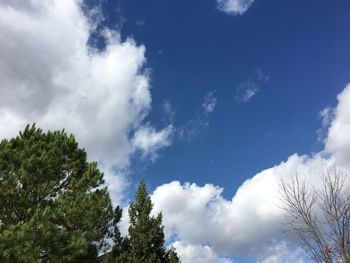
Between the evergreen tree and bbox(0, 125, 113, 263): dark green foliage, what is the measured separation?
1.34 meters

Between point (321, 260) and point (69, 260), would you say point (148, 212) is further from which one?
point (321, 260)

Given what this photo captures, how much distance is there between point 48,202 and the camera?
63.0ft

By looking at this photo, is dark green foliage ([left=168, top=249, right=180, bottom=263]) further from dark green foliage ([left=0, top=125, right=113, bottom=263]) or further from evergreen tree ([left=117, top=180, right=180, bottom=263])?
dark green foliage ([left=0, top=125, right=113, bottom=263])

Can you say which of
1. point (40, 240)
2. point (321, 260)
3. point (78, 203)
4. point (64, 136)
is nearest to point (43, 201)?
point (78, 203)

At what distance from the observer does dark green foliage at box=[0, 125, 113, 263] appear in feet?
53.8

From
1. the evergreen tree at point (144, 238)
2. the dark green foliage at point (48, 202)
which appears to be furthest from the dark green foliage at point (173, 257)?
the dark green foliage at point (48, 202)

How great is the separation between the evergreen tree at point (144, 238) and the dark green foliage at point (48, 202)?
134 cm

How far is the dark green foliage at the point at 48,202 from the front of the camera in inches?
646

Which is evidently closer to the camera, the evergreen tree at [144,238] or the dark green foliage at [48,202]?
the dark green foliage at [48,202]

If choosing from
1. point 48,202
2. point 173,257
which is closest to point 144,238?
point 173,257

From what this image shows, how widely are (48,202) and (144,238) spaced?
5.03 meters

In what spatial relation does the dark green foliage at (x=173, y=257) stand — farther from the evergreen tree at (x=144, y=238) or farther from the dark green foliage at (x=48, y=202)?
the dark green foliage at (x=48, y=202)

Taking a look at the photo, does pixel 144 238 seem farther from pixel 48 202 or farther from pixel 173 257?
pixel 48 202

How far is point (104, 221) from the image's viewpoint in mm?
20734
